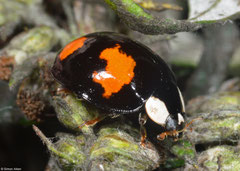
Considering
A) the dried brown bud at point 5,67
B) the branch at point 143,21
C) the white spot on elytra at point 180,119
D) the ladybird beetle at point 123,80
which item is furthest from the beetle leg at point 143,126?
the dried brown bud at point 5,67

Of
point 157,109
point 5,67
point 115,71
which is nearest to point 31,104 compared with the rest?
point 5,67

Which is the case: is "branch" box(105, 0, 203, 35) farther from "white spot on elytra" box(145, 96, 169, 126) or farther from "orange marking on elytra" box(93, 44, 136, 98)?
"white spot on elytra" box(145, 96, 169, 126)

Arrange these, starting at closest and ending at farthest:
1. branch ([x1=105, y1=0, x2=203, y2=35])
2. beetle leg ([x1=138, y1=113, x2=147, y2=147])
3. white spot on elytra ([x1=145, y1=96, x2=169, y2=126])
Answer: branch ([x1=105, y1=0, x2=203, y2=35]) → beetle leg ([x1=138, y1=113, x2=147, y2=147]) → white spot on elytra ([x1=145, y1=96, x2=169, y2=126])

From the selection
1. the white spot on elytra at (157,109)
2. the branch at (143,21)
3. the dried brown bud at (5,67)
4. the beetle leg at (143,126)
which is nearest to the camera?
the branch at (143,21)

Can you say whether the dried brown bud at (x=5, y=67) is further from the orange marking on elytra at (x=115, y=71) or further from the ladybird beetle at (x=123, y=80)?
the orange marking on elytra at (x=115, y=71)

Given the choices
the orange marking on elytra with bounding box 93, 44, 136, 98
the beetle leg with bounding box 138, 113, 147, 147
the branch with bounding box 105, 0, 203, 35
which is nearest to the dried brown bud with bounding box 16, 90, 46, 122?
the orange marking on elytra with bounding box 93, 44, 136, 98

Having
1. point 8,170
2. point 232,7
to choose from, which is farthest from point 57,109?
point 232,7

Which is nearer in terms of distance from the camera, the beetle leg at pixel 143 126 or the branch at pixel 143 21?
the branch at pixel 143 21

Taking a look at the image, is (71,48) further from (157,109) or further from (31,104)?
(157,109)
